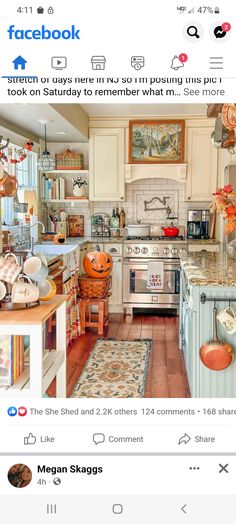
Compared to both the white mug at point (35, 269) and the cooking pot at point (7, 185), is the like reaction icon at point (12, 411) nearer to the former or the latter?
the white mug at point (35, 269)

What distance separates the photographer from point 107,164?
481 cm

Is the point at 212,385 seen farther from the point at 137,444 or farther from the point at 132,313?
the point at 132,313

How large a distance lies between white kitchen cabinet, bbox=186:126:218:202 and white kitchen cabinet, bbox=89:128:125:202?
62 centimetres

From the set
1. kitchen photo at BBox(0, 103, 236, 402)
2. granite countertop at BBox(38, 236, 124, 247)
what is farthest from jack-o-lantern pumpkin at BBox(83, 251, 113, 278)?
granite countertop at BBox(38, 236, 124, 247)

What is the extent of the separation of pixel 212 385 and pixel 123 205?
3170mm

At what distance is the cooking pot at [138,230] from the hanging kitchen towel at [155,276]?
1.19ft

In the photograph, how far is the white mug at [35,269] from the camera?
5.06 ft

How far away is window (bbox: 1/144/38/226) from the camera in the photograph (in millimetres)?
3775

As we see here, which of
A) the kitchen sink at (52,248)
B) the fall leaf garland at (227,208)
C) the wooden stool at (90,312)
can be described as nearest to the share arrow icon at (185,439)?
the fall leaf garland at (227,208)

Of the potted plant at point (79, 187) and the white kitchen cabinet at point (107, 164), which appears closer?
the white kitchen cabinet at point (107, 164)

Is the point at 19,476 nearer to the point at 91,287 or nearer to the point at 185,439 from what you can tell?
the point at 185,439

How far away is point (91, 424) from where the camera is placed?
667 mm
